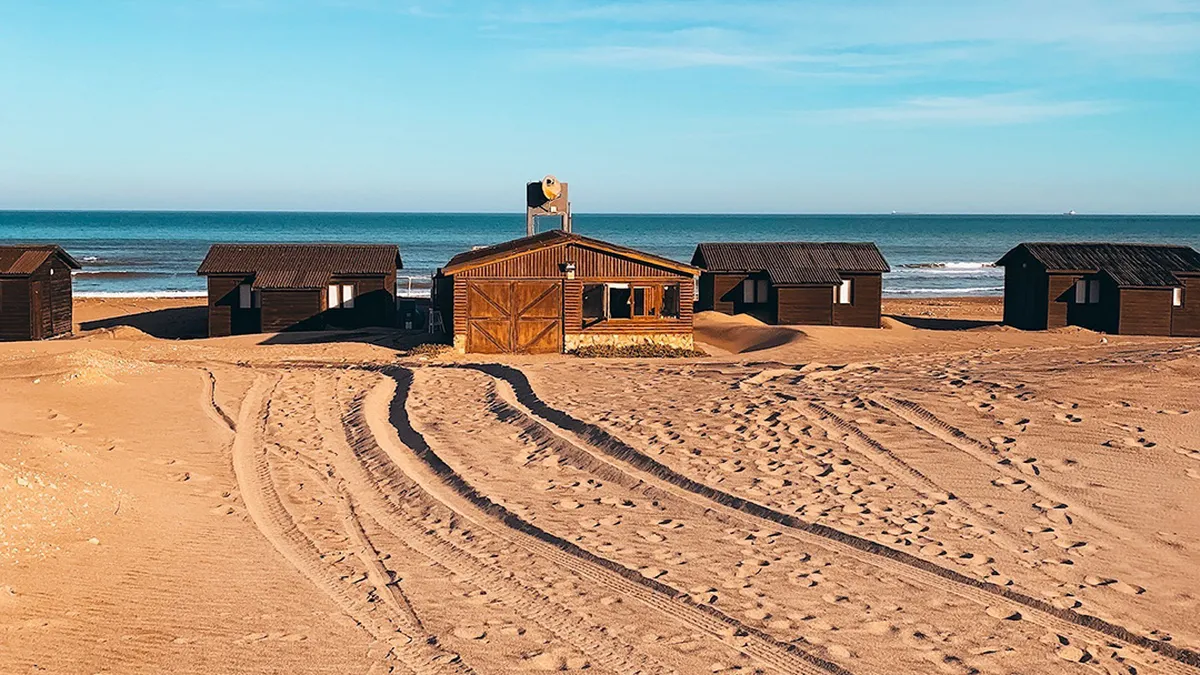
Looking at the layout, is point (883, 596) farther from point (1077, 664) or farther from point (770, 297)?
point (770, 297)

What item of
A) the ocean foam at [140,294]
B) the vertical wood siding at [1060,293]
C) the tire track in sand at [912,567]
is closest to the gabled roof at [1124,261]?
the vertical wood siding at [1060,293]

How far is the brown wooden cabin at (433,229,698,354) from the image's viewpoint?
29000mm

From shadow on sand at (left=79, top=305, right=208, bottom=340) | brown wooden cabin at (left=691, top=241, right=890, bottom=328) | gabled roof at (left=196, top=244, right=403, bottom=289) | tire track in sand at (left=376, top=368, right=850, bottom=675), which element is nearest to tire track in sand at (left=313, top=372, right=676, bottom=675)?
tire track in sand at (left=376, top=368, right=850, bottom=675)

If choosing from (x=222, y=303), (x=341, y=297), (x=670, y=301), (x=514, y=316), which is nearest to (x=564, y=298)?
(x=514, y=316)

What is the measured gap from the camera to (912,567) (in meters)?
10.6

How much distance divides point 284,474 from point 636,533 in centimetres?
553

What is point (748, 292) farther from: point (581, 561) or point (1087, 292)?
point (581, 561)

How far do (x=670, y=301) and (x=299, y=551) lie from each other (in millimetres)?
19233

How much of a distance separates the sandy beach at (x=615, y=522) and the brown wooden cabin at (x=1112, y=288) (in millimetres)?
Answer: 14513

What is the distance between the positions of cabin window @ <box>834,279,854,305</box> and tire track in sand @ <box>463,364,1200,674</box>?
22.6m

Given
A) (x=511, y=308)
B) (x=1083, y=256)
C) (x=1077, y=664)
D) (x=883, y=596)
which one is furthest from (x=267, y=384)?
(x=1083, y=256)

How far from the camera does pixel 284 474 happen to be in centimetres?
1508

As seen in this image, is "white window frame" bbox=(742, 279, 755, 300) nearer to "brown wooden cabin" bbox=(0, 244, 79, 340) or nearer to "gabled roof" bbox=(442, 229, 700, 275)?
"gabled roof" bbox=(442, 229, 700, 275)

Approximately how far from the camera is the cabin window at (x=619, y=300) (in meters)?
29.7
